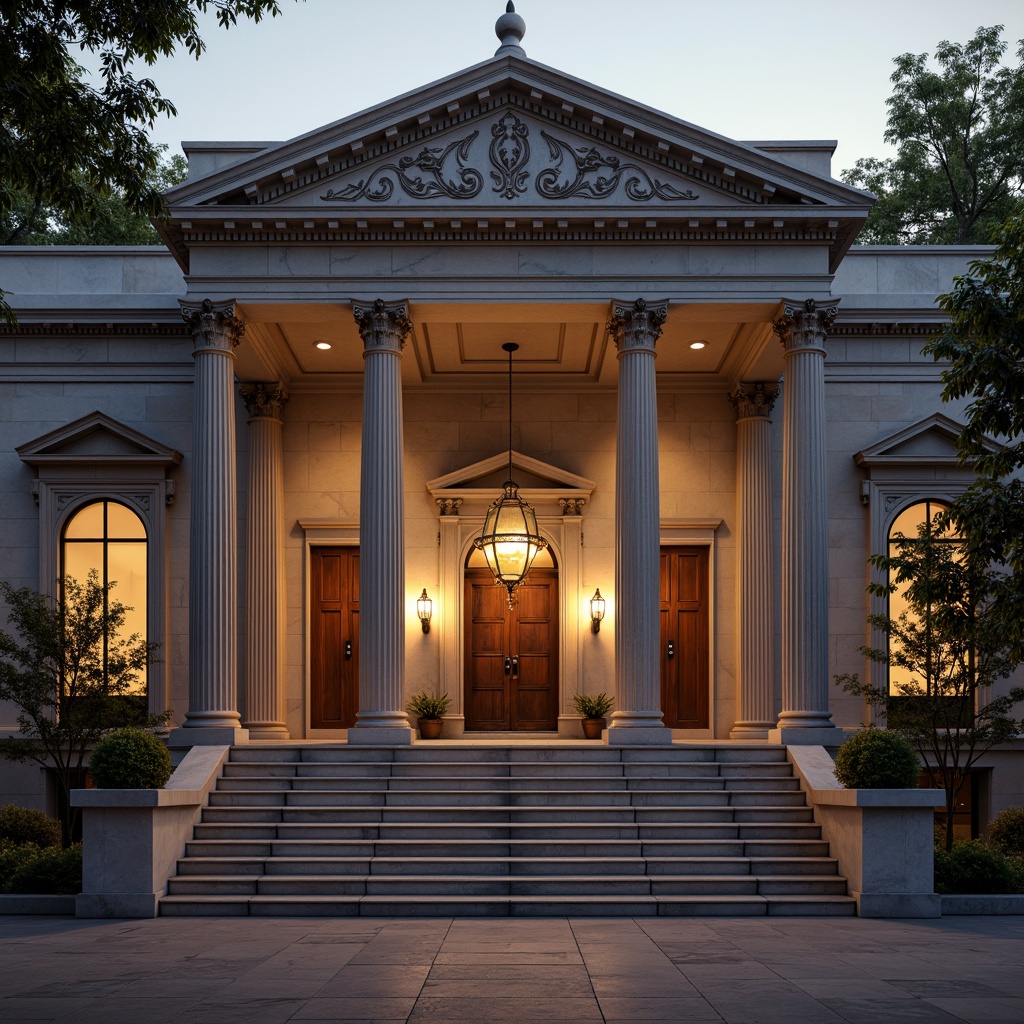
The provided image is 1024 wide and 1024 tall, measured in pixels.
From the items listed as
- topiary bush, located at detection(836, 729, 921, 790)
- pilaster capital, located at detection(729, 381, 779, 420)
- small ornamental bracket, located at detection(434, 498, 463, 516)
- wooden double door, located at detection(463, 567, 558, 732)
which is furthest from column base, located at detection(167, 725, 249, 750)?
pilaster capital, located at detection(729, 381, 779, 420)

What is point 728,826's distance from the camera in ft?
57.8

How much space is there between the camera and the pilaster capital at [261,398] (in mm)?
24953

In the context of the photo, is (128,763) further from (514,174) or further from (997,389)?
(997,389)

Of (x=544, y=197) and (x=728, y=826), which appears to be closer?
(x=728, y=826)

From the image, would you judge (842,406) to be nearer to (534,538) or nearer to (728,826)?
(534,538)

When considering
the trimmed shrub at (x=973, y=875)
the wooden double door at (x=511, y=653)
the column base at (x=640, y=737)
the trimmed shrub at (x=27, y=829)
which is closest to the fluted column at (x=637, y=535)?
the column base at (x=640, y=737)

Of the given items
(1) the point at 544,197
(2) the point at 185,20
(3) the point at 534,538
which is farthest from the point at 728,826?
(2) the point at 185,20

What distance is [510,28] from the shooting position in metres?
22.8

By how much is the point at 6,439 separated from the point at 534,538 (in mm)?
10370

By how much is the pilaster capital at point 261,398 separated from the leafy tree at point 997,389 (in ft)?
44.0

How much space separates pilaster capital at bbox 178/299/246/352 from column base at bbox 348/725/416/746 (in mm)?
6585

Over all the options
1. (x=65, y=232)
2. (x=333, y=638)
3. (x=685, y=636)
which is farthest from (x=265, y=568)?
(x=65, y=232)

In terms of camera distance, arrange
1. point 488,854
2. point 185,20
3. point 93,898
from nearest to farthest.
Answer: point 185,20 < point 93,898 < point 488,854

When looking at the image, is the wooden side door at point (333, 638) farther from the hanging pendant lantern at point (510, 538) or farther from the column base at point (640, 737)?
the column base at point (640, 737)
